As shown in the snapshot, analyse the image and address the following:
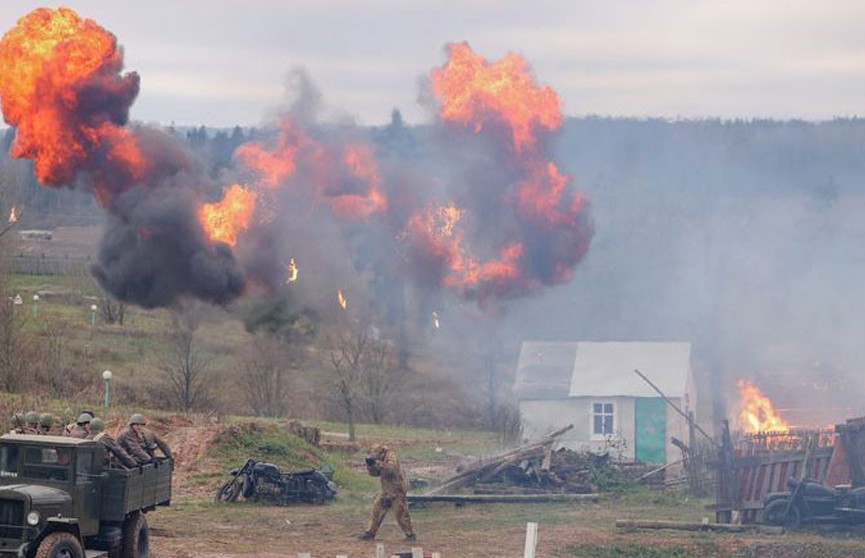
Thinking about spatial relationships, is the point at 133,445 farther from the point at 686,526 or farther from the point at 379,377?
the point at 379,377

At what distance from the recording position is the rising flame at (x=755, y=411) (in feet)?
163

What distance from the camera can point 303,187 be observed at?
35031 millimetres

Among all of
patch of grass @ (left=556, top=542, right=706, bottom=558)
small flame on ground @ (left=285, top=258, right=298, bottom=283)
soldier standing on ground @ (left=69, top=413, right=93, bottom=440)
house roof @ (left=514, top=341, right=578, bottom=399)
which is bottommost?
patch of grass @ (left=556, top=542, right=706, bottom=558)

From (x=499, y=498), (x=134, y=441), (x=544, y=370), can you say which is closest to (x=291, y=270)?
(x=499, y=498)

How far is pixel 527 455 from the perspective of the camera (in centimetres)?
3947

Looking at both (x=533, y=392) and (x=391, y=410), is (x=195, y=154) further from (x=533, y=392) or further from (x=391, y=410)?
(x=391, y=410)

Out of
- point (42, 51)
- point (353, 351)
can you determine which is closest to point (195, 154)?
point (42, 51)

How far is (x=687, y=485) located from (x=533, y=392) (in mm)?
12008

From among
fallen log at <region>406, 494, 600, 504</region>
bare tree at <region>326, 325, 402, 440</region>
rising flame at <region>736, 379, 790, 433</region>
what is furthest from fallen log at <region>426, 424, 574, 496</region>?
bare tree at <region>326, 325, 402, 440</region>

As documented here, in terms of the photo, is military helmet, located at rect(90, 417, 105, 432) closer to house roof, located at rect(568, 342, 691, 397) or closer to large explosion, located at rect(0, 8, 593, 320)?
large explosion, located at rect(0, 8, 593, 320)

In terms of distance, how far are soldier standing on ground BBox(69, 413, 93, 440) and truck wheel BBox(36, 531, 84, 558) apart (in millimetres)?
2611

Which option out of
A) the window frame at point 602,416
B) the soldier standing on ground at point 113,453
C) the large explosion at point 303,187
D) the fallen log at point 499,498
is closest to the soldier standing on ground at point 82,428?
the soldier standing on ground at point 113,453

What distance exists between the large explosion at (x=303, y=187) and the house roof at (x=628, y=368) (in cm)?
1164

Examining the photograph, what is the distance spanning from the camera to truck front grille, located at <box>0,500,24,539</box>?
70.0 feet
